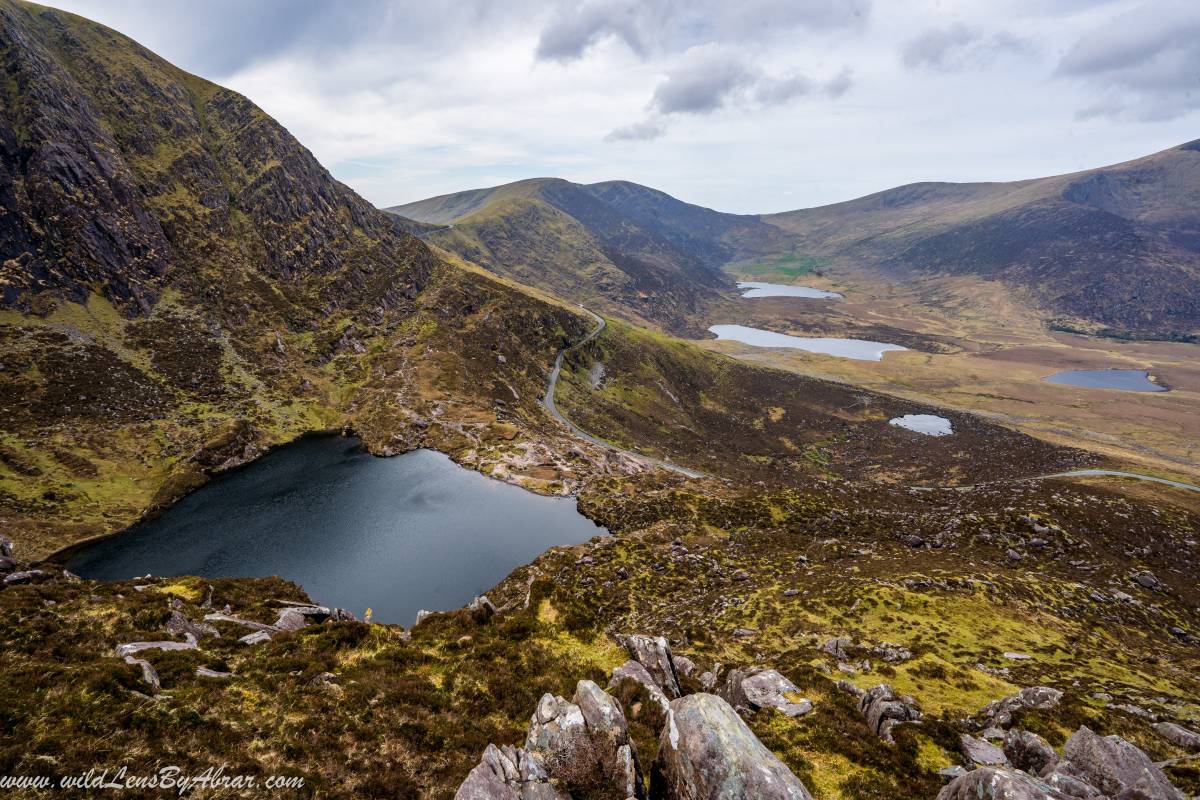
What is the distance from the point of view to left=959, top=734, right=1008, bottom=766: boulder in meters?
21.1

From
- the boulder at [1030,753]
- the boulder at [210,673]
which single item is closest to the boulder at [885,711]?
the boulder at [1030,753]

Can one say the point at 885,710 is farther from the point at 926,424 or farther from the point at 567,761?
the point at 926,424

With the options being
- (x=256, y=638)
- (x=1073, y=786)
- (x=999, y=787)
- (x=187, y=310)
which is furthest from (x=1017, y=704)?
(x=187, y=310)

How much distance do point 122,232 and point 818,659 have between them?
6824 inches

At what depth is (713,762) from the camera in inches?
534

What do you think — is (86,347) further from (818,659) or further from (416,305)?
(818,659)

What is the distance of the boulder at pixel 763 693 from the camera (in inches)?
992

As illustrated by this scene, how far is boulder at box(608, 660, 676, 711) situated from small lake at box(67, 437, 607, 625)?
38507mm

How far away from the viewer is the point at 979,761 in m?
20.9

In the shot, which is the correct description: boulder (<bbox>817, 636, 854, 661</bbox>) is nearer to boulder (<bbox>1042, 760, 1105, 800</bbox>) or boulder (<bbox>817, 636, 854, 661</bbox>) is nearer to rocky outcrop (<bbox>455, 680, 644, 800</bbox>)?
boulder (<bbox>1042, 760, 1105, 800</bbox>)

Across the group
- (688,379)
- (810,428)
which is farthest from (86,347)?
(810,428)

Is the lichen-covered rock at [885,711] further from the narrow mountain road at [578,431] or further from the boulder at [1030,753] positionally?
the narrow mountain road at [578,431]

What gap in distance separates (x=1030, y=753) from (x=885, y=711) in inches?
222

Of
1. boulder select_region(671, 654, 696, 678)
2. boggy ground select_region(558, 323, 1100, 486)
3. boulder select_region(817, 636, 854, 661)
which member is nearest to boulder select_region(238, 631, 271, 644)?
boulder select_region(671, 654, 696, 678)
